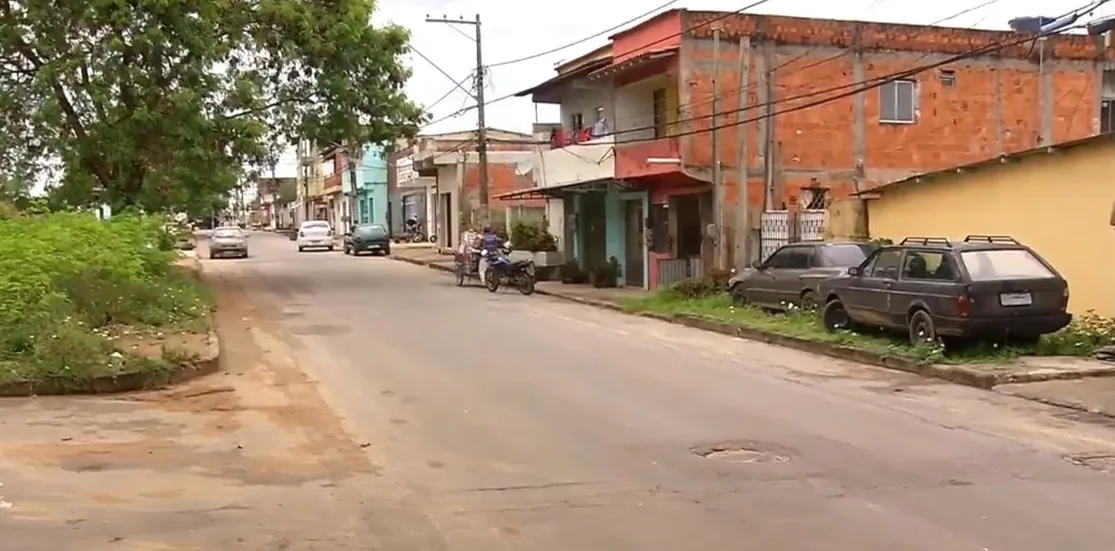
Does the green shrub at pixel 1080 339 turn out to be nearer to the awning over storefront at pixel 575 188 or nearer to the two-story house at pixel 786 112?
the two-story house at pixel 786 112

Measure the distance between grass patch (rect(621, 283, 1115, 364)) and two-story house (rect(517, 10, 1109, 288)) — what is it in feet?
15.0

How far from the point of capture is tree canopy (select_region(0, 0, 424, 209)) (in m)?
26.0

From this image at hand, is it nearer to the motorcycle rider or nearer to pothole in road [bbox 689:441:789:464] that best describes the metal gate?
→ the motorcycle rider

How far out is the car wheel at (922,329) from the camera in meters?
14.9

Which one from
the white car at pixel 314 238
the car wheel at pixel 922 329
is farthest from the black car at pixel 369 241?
the car wheel at pixel 922 329

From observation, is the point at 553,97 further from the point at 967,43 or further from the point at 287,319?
the point at 287,319

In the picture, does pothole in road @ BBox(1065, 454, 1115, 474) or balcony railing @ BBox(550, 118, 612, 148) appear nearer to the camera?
pothole in road @ BBox(1065, 454, 1115, 474)

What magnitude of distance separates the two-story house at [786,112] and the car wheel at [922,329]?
32.2 ft

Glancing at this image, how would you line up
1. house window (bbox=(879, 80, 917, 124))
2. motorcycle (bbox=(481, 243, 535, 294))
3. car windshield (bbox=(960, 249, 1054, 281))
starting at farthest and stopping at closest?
motorcycle (bbox=(481, 243, 535, 294)) < house window (bbox=(879, 80, 917, 124)) < car windshield (bbox=(960, 249, 1054, 281))

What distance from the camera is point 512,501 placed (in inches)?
294

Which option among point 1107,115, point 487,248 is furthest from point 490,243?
point 1107,115

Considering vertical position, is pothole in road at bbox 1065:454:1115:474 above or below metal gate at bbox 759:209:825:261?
below

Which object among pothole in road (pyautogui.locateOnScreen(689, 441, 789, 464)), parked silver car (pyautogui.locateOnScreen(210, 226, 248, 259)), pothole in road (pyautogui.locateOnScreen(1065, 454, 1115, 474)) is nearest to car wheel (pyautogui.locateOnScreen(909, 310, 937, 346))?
pothole in road (pyautogui.locateOnScreen(1065, 454, 1115, 474))

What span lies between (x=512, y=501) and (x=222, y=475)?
2232 millimetres
